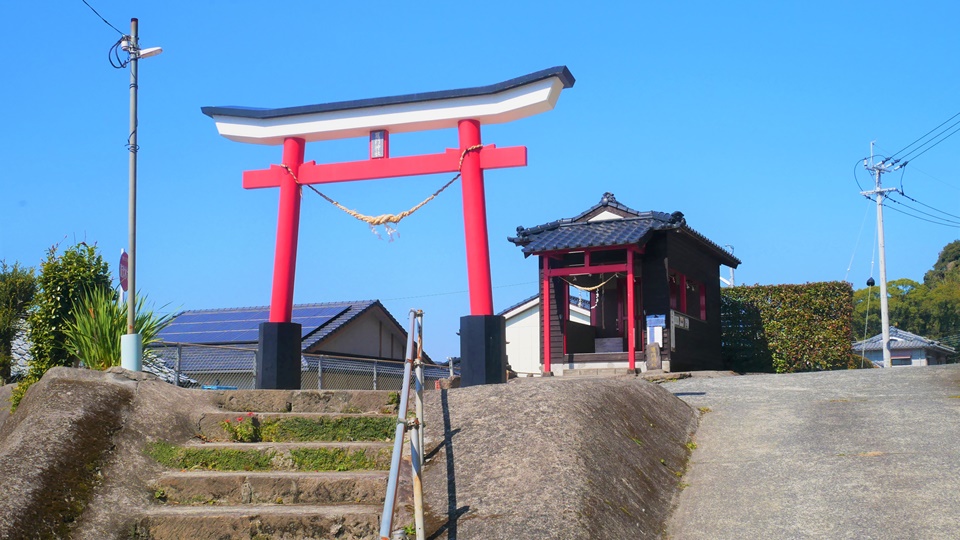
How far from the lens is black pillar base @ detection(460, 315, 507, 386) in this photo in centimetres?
888

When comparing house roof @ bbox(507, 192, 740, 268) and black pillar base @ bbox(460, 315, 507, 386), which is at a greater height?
house roof @ bbox(507, 192, 740, 268)

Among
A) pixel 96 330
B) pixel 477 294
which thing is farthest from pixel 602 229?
pixel 96 330

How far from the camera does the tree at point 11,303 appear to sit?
52.9ft

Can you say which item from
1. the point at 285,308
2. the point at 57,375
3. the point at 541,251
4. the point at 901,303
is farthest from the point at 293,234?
the point at 901,303

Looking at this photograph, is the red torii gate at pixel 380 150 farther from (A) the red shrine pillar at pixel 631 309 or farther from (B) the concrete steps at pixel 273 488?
(A) the red shrine pillar at pixel 631 309

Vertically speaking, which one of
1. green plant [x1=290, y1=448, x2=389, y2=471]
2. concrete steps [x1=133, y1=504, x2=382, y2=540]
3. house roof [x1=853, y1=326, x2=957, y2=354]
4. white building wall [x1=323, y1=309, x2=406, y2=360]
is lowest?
concrete steps [x1=133, y1=504, x2=382, y2=540]

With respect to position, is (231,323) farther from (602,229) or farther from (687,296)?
(687,296)

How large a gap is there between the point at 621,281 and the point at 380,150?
1140 cm

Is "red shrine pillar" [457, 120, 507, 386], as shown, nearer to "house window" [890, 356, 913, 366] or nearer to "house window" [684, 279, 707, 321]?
"house window" [684, 279, 707, 321]

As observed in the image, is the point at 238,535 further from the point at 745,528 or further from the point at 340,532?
the point at 745,528

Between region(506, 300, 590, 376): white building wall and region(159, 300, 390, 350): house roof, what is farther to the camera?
region(506, 300, 590, 376): white building wall

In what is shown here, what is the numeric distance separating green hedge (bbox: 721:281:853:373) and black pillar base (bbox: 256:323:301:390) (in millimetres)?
15540

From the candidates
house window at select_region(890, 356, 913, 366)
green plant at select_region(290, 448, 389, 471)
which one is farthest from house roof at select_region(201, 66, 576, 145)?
house window at select_region(890, 356, 913, 366)

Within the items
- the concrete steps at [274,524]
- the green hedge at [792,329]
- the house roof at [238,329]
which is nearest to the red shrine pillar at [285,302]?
the concrete steps at [274,524]
